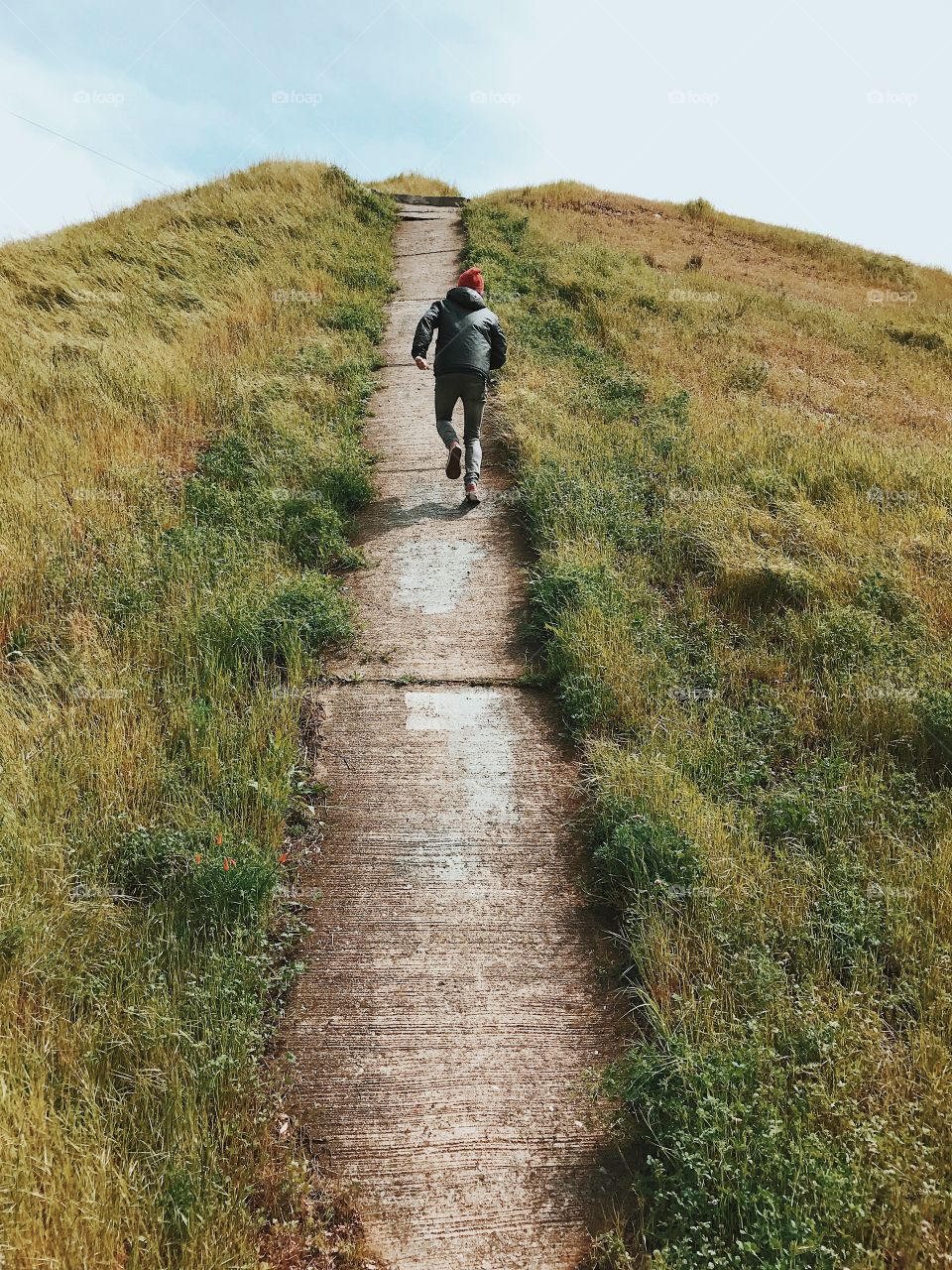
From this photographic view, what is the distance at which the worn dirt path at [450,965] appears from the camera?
258 centimetres

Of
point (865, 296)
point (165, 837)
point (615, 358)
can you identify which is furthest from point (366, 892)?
point (865, 296)

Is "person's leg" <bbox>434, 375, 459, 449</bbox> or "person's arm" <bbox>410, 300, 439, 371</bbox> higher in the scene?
"person's arm" <bbox>410, 300, 439, 371</bbox>

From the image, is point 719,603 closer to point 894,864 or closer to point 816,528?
point 816,528

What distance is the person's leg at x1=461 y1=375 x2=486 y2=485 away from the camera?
7.48 m

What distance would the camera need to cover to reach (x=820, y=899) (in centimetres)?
336

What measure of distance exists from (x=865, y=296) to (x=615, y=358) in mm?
12453

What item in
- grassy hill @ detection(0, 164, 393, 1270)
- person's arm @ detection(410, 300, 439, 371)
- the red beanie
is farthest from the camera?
the red beanie
